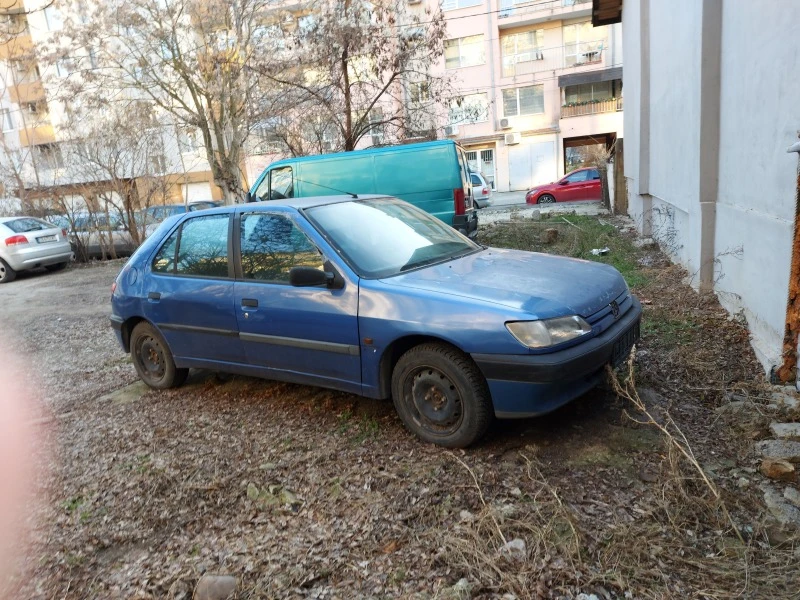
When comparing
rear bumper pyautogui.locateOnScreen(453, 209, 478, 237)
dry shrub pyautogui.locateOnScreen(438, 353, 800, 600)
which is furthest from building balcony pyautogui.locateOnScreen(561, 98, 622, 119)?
dry shrub pyautogui.locateOnScreen(438, 353, 800, 600)

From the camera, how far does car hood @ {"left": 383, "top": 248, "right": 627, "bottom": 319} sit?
11.1 feet

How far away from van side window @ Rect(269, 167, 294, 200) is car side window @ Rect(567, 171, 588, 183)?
14.4m

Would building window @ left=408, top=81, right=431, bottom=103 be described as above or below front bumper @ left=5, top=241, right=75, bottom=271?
above

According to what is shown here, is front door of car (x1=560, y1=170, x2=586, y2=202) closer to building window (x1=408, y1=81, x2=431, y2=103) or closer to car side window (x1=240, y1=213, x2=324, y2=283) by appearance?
building window (x1=408, y1=81, x2=431, y2=103)

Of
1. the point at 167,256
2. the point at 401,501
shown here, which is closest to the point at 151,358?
the point at 167,256

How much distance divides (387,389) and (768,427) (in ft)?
7.52

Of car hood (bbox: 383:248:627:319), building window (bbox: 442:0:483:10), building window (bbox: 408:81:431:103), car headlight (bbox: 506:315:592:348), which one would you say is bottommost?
car headlight (bbox: 506:315:592:348)

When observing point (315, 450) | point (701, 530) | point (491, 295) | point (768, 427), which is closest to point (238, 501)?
point (315, 450)

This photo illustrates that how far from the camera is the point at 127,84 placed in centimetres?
1712

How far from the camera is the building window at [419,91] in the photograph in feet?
44.0

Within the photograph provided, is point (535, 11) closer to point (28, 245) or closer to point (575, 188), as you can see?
point (575, 188)

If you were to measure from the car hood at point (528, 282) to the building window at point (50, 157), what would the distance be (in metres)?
16.1

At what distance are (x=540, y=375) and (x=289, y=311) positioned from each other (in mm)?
1788

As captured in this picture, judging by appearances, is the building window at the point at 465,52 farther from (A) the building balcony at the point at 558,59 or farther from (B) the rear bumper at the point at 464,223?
(B) the rear bumper at the point at 464,223
